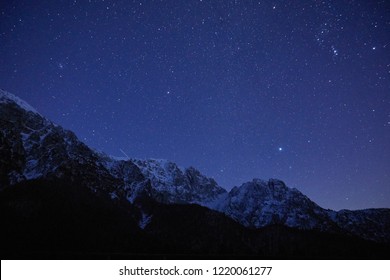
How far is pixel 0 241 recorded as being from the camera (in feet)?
335

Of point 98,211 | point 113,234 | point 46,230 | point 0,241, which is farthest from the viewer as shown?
point 98,211

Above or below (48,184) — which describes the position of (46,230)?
below

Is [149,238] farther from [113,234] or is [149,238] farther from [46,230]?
[46,230]

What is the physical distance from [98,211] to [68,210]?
85.6 ft

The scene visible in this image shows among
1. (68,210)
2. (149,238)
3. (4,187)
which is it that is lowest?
(149,238)

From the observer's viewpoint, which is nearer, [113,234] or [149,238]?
[113,234]
